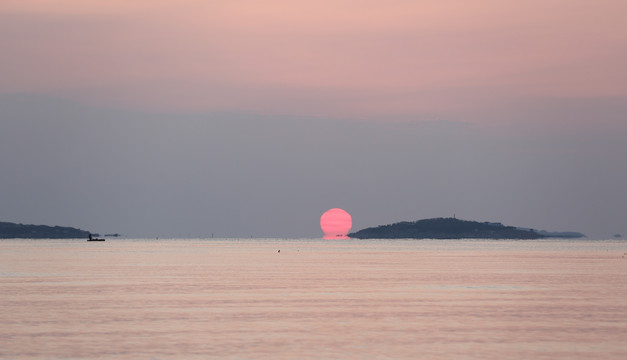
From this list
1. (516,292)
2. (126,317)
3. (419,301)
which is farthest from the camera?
(516,292)

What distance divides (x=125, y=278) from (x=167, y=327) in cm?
5284

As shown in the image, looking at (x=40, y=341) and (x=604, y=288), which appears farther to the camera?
(x=604, y=288)

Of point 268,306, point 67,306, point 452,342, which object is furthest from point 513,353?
point 67,306

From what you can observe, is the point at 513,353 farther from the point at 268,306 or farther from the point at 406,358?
the point at 268,306

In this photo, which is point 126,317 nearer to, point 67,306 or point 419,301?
point 67,306

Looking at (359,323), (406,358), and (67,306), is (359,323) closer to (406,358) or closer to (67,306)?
(406,358)

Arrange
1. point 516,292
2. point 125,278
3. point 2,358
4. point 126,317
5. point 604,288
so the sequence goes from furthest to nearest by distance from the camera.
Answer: point 125,278
point 604,288
point 516,292
point 126,317
point 2,358

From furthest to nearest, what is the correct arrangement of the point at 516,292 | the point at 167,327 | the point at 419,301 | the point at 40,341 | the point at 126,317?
the point at 516,292, the point at 419,301, the point at 126,317, the point at 167,327, the point at 40,341

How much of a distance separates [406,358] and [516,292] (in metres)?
41.4

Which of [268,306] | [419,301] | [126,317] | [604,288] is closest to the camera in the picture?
[126,317]

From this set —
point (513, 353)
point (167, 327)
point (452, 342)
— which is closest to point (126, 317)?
point (167, 327)

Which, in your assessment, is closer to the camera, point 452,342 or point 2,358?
point 2,358

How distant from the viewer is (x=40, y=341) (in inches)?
1775

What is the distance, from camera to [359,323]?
2084 inches
